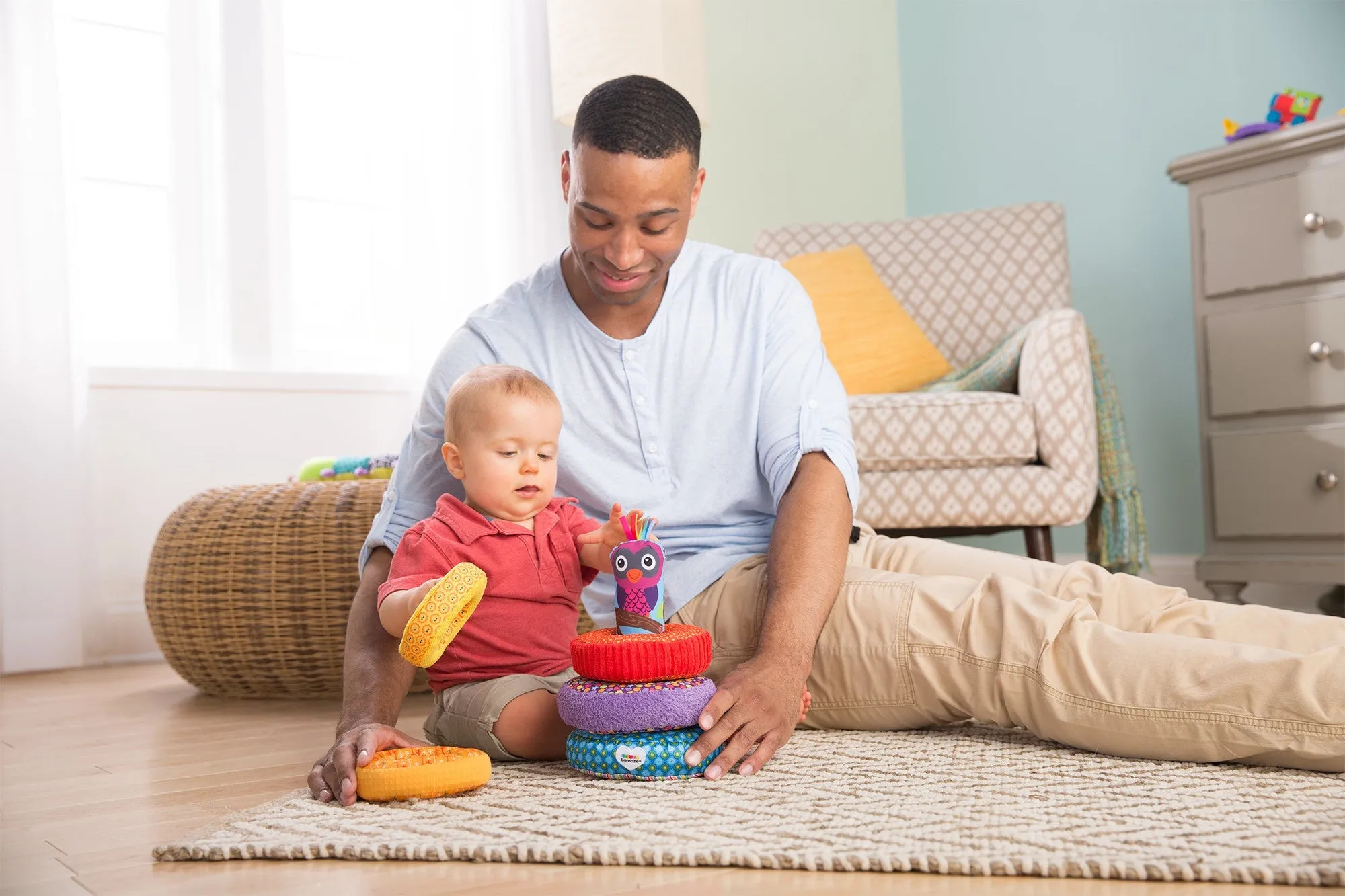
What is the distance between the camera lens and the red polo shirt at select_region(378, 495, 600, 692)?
4.47ft

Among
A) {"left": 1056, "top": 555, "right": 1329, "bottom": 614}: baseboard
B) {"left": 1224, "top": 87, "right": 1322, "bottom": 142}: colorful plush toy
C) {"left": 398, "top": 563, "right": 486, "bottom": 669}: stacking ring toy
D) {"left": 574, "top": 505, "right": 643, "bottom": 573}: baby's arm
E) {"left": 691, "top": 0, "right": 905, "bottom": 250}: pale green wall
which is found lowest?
{"left": 1056, "top": 555, "right": 1329, "bottom": 614}: baseboard

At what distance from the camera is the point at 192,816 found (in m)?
1.26

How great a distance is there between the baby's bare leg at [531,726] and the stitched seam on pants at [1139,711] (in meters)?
0.42

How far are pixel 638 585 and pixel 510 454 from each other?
236 millimetres

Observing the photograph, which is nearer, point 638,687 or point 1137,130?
point 638,687

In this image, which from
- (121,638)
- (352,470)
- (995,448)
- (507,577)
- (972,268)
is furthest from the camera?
(972,268)

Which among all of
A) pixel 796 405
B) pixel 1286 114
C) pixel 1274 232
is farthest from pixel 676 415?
pixel 1286 114

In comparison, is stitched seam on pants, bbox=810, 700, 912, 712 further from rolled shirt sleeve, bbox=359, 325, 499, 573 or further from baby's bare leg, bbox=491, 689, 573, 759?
rolled shirt sleeve, bbox=359, 325, 499, 573

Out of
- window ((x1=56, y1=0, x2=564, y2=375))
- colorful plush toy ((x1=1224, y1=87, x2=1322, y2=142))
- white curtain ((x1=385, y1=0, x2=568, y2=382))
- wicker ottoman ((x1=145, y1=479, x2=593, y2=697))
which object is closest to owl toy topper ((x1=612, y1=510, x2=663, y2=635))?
wicker ottoman ((x1=145, y1=479, x2=593, y2=697))

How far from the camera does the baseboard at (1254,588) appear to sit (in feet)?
9.99

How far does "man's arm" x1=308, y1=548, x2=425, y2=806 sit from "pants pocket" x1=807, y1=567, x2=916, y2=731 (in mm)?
487

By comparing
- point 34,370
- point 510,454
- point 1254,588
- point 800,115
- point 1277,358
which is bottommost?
point 1254,588

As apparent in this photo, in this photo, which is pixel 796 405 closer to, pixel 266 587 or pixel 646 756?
pixel 646 756

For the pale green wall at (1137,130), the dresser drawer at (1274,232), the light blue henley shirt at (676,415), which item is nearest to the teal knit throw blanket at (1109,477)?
the dresser drawer at (1274,232)
